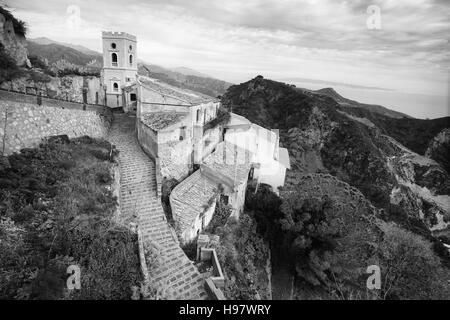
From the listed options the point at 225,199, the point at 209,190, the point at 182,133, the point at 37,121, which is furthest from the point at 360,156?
the point at 37,121

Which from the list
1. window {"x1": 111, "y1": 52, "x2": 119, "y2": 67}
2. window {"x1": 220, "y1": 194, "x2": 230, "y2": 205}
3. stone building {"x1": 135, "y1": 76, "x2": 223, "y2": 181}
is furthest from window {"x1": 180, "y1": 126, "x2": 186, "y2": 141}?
window {"x1": 111, "y1": 52, "x2": 119, "y2": 67}

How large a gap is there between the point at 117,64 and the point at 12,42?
8589mm

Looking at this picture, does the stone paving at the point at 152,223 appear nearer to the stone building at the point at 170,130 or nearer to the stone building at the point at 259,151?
the stone building at the point at 170,130

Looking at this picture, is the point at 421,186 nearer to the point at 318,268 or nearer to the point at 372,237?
the point at 372,237

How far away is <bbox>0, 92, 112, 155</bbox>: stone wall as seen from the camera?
10.8m

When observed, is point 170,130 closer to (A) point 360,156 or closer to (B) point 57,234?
(B) point 57,234

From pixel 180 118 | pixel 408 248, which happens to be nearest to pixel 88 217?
pixel 180 118

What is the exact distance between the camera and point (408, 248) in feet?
49.3

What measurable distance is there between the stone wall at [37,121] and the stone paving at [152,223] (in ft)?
8.86

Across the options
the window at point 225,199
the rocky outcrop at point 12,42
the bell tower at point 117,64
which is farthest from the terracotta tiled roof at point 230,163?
the rocky outcrop at point 12,42

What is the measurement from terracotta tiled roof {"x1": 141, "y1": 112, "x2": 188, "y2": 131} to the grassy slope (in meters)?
5.49

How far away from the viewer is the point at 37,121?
41.0 ft

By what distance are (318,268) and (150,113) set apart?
16.4 meters

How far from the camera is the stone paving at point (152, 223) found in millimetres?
9523
